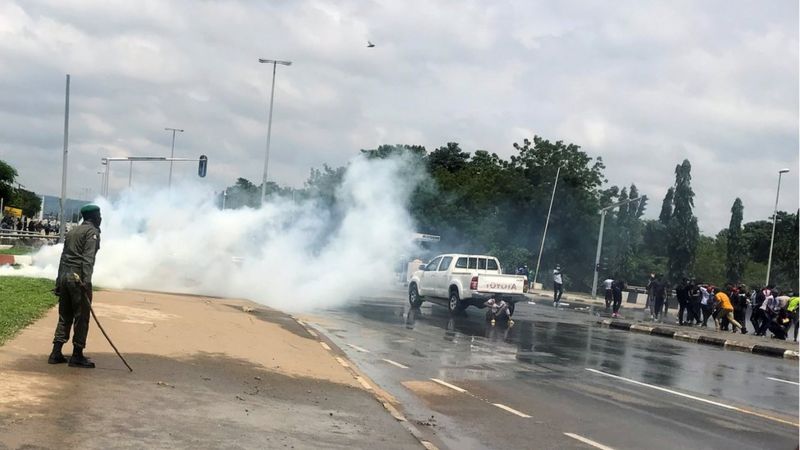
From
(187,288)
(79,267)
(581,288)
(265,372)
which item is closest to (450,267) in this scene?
(187,288)

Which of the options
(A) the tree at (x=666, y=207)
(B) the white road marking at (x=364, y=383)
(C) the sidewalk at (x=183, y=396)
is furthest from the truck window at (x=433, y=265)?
(A) the tree at (x=666, y=207)

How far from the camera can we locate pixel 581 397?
36.9ft

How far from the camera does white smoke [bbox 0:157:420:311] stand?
25734 millimetres

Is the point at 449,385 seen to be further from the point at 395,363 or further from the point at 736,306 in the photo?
the point at 736,306

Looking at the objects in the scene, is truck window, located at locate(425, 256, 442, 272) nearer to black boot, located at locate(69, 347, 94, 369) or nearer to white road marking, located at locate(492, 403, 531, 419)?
white road marking, located at locate(492, 403, 531, 419)

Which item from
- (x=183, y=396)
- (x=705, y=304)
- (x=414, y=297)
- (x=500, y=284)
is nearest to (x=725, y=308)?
(x=705, y=304)

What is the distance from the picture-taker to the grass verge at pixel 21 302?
435 inches

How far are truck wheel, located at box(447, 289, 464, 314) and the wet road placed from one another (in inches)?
105

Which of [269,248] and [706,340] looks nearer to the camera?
[706,340]

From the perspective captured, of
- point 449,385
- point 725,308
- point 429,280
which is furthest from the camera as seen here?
point 725,308

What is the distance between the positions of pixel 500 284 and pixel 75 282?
16265 mm

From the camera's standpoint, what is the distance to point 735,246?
7406cm

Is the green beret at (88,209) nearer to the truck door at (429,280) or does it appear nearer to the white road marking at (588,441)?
the white road marking at (588,441)

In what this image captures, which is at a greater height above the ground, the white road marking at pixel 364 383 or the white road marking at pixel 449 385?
the white road marking at pixel 364 383
